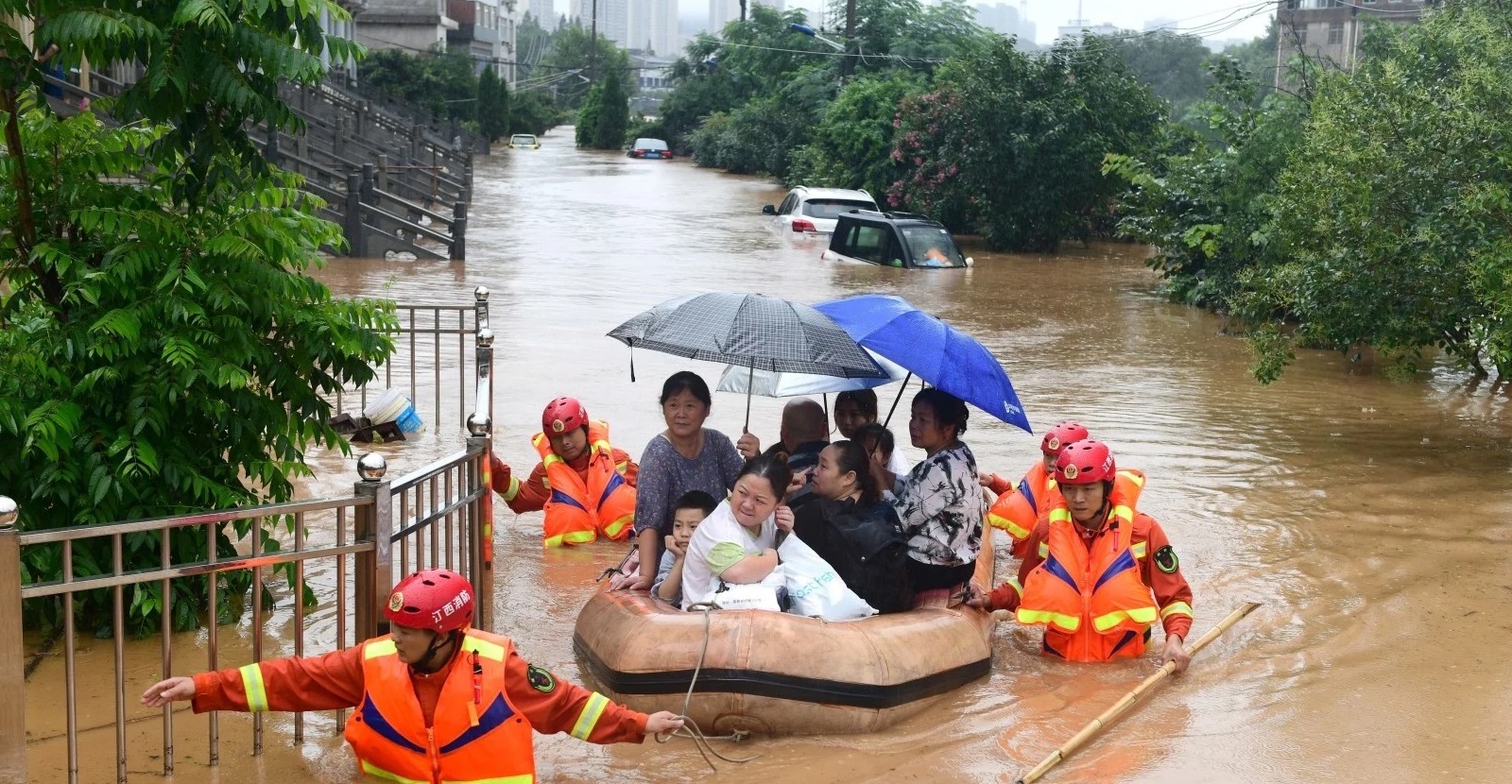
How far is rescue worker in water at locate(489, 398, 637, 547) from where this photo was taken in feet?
29.6

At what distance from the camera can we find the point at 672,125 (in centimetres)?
7769

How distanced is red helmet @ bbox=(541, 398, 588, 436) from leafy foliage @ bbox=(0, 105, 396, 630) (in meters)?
1.96

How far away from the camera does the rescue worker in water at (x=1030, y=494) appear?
26.2ft

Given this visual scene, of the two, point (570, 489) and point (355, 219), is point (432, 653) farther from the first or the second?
point (355, 219)

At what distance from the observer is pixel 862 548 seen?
22.1 ft

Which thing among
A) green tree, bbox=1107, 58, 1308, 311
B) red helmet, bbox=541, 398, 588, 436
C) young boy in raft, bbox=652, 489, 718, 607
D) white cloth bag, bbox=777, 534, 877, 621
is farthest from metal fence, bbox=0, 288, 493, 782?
green tree, bbox=1107, 58, 1308, 311

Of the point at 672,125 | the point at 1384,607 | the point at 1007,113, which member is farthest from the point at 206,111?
the point at 672,125

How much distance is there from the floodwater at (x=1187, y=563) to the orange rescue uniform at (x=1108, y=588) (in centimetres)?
17

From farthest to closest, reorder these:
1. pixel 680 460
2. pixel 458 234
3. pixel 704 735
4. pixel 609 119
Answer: pixel 609 119
pixel 458 234
pixel 680 460
pixel 704 735

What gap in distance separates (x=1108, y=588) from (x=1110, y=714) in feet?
2.85

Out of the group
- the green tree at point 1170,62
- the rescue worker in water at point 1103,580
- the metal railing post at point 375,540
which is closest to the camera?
the metal railing post at point 375,540

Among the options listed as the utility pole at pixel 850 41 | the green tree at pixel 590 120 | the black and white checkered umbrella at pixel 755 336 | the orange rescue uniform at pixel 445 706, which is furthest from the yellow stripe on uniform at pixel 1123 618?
the green tree at pixel 590 120

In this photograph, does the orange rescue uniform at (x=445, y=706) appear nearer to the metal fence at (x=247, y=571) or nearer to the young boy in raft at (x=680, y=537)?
the metal fence at (x=247, y=571)

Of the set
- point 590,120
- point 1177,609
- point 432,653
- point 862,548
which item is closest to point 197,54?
point 432,653
